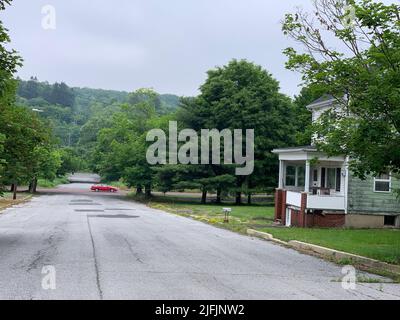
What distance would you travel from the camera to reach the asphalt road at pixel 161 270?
354 inches

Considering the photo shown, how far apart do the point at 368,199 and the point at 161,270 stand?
2008 cm

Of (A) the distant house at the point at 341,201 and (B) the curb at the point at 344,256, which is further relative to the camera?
(A) the distant house at the point at 341,201

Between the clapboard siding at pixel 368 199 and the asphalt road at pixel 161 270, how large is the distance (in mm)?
10849

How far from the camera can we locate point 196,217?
32125 mm

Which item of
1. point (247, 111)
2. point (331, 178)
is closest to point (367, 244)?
point (331, 178)

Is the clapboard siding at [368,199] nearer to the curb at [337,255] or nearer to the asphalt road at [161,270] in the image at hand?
the curb at [337,255]

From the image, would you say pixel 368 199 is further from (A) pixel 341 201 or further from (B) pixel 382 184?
(A) pixel 341 201

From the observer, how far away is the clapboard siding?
28.7 meters

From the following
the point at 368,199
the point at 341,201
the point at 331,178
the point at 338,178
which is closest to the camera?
the point at 341,201

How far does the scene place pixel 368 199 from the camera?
2898 centimetres

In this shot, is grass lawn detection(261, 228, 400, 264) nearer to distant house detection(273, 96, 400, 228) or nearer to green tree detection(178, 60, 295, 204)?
distant house detection(273, 96, 400, 228)

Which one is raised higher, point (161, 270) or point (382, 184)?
point (382, 184)

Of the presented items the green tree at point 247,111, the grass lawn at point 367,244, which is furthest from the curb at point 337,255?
the green tree at point 247,111
